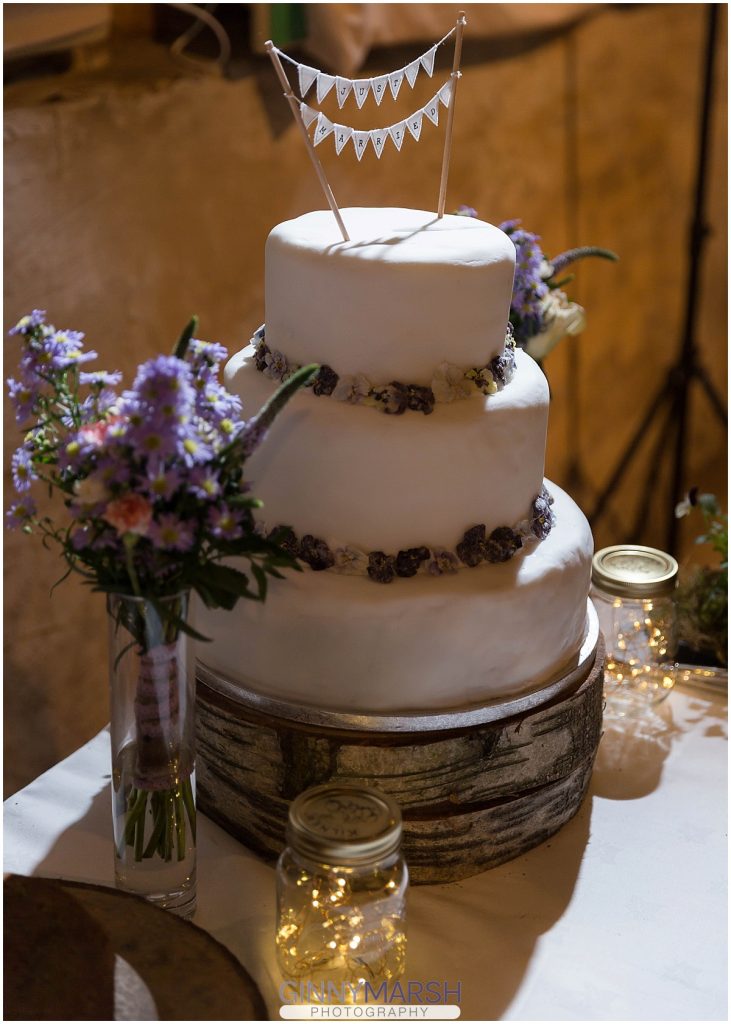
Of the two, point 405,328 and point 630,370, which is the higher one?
point 405,328

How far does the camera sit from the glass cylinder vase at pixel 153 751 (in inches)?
50.2

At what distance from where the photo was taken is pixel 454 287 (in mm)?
1415

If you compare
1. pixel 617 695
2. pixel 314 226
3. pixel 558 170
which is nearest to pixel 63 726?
pixel 617 695

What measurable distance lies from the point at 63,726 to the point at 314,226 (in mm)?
1523

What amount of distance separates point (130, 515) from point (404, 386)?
44 centimetres

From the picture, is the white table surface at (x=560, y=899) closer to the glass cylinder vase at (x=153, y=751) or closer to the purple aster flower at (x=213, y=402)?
the glass cylinder vase at (x=153, y=751)

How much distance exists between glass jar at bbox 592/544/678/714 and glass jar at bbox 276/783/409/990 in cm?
71

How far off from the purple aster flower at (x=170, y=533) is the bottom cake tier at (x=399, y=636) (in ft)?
0.94

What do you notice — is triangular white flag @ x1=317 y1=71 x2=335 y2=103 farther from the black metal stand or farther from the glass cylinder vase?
the black metal stand

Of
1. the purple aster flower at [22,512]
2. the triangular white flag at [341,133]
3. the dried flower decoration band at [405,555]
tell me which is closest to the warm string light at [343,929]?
the dried flower decoration band at [405,555]

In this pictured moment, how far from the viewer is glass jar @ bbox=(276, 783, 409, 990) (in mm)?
1213

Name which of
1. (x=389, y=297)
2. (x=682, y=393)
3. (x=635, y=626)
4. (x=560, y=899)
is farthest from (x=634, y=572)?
(x=682, y=393)

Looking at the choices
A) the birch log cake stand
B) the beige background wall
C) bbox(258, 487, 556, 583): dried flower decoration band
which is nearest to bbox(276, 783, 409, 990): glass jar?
the birch log cake stand

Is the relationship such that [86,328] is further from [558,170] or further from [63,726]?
[558,170]
